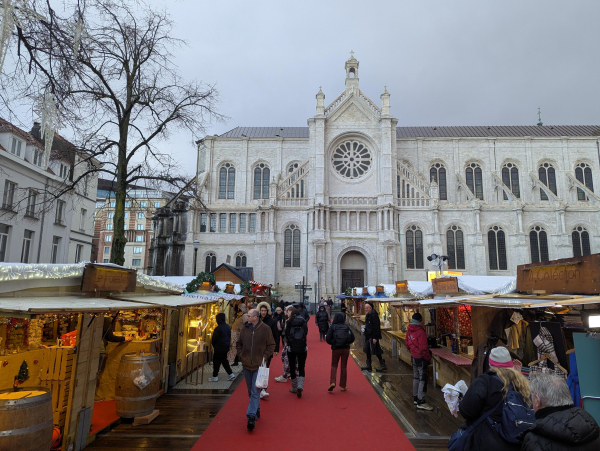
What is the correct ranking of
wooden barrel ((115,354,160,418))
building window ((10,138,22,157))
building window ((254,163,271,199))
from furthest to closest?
building window ((254,163,271,199)) → building window ((10,138,22,157)) → wooden barrel ((115,354,160,418))

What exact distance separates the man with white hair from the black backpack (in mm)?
6065

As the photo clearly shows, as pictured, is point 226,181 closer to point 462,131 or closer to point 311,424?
point 462,131

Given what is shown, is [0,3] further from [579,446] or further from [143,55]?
[143,55]

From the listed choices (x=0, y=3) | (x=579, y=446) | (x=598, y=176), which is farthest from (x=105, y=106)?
(x=598, y=176)

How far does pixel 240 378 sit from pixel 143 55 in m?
12.0

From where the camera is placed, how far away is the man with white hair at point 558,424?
2752 mm

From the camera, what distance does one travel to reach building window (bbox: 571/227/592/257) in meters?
37.6

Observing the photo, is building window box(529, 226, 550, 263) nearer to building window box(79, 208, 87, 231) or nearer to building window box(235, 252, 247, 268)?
building window box(235, 252, 247, 268)

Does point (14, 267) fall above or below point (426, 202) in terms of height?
below

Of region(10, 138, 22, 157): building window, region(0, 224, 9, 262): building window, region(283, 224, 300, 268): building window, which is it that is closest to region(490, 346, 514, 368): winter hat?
region(0, 224, 9, 262): building window

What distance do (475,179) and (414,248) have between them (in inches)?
500

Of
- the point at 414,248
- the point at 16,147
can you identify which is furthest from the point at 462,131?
the point at 16,147

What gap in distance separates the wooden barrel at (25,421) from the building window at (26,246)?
20.0 meters

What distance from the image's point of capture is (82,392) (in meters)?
5.97
